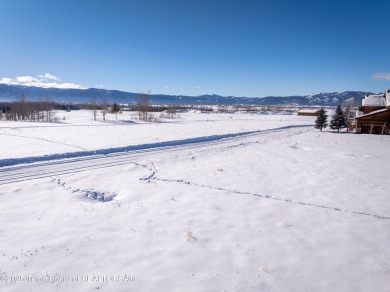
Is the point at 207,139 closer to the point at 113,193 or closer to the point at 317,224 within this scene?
the point at 113,193

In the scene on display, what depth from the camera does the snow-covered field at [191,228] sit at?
197 inches

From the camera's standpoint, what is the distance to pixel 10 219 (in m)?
7.14

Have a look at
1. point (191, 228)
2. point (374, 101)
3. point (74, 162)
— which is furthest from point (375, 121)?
point (191, 228)

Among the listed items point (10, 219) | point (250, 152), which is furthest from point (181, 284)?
point (250, 152)

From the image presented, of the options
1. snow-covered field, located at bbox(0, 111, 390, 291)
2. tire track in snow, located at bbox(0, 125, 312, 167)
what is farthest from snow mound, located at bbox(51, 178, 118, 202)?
tire track in snow, located at bbox(0, 125, 312, 167)

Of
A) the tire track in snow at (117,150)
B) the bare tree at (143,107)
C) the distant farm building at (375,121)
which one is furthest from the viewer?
the bare tree at (143,107)

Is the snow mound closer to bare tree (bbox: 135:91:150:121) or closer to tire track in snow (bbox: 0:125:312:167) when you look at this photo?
tire track in snow (bbox: 0:125:312:167)

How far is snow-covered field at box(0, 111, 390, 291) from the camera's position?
5016 mm

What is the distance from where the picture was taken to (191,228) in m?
7.01

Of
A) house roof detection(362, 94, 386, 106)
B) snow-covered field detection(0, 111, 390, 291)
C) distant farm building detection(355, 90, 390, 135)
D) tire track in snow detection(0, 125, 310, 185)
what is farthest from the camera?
house roof detection(362, 94, 386, 106)

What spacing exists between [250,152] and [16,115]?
80892 mm

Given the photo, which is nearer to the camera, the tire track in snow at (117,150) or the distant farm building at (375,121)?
the tire track in snow at (117,150)

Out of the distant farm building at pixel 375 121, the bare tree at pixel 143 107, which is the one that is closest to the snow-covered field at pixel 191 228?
the distant farm building at pixel 375 121

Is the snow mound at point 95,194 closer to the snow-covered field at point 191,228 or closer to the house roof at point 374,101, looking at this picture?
the snow-covered field at point 191,228
